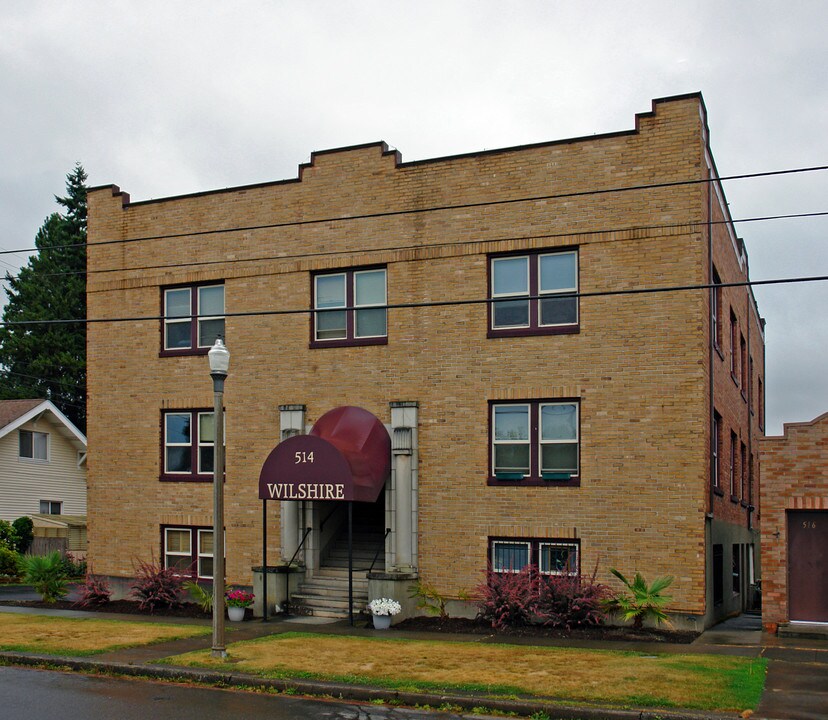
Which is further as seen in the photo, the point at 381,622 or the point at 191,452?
the point at 191,452

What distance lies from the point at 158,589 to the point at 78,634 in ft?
12.6

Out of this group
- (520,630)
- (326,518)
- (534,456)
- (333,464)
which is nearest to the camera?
(520,630)

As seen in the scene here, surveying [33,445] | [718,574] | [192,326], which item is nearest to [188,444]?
[192,326]

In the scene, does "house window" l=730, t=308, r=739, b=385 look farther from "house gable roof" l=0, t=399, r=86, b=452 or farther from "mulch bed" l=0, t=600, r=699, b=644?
"house gable roof" l=0, t=399, r=86, b=452

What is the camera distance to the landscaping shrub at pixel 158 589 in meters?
21.5

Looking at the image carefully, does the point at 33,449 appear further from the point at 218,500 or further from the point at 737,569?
the point at 218,500

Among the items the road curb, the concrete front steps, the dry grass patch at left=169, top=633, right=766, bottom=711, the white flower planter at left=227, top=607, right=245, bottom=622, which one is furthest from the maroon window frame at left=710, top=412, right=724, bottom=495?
the white flower planter at left=227, top=607, right=245, bottom=622

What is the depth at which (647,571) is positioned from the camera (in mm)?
18203

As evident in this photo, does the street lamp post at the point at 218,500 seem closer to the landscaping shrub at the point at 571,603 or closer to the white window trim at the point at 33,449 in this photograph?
the landscaping shrub at the point at 571,603

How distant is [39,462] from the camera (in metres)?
42.6

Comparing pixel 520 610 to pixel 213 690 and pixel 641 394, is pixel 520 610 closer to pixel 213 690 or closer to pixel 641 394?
pixel 641 394

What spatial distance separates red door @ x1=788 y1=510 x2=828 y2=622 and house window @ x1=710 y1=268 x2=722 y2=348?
14.4 ft

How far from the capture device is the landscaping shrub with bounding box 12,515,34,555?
3512cm

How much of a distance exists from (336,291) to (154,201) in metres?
5.55
